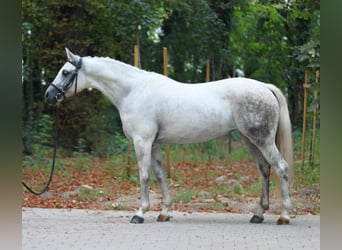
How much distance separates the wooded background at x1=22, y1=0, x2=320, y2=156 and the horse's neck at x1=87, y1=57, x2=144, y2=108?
7.05 ft

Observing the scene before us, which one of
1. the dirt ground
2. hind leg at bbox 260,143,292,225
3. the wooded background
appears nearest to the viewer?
hind leg at bbox 260,143,292,225

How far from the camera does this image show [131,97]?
6.22m

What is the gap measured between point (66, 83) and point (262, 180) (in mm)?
2428

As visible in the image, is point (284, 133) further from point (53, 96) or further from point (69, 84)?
point (53, 96)

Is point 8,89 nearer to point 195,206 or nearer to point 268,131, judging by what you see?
point 268,131

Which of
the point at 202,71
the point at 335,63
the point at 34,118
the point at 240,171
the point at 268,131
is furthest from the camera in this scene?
the point at 202,71

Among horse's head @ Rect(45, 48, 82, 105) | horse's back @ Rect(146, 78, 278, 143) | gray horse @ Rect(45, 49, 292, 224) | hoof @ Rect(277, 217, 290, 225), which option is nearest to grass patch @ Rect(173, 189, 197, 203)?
gray horse @ Rect(45, 49, 292, 224)

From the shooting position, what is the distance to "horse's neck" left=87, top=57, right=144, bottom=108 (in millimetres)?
6301

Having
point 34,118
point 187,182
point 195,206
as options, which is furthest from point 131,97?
point 34,118

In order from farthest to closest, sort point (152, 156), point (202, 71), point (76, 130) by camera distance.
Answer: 1. point (202, 71)
2. point (76, 130)
3. point (152, 156)

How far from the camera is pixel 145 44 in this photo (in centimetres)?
1608

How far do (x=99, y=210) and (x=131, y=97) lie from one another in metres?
1.76

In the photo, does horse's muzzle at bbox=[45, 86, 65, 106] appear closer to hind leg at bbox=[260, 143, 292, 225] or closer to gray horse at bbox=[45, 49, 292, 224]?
gray horse at bbox=[45, 49, 292, 224]

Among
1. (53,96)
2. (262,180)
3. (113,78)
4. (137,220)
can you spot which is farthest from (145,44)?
(137,220)
